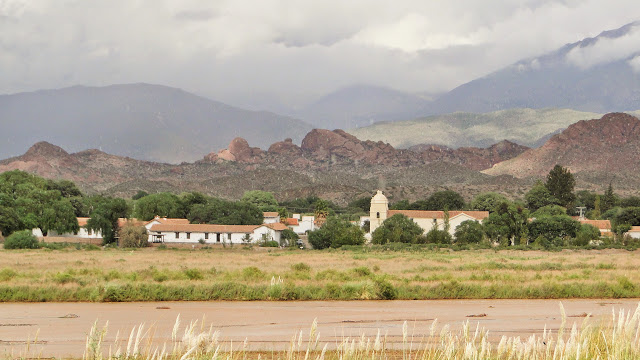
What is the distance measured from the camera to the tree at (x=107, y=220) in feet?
271

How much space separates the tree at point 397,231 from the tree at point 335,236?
2.61 m

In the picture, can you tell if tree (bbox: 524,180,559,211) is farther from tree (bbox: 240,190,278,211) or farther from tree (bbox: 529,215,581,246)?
tree (bbox: 240,190,278,211)

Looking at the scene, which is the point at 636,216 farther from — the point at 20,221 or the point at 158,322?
the point at 158,322

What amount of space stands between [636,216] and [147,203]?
2443 inches

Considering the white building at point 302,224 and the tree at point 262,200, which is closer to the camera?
the white building at point 302,224

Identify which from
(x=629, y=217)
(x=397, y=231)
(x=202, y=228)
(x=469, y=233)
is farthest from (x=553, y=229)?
(x=202, y=228)

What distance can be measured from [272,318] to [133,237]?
5882 centimetres

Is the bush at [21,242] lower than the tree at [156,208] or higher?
lower

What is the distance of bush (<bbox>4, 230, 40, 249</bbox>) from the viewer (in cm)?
6756

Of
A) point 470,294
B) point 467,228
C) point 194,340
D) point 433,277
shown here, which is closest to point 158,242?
point 467,228

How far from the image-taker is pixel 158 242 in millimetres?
83125

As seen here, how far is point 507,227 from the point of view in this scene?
82.0 m

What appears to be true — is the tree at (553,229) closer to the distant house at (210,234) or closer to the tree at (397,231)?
the tree at (397,231)

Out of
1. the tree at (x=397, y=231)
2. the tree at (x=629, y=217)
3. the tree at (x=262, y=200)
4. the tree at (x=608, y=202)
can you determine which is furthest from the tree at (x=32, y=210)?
the tree at (x=608, y=202)
